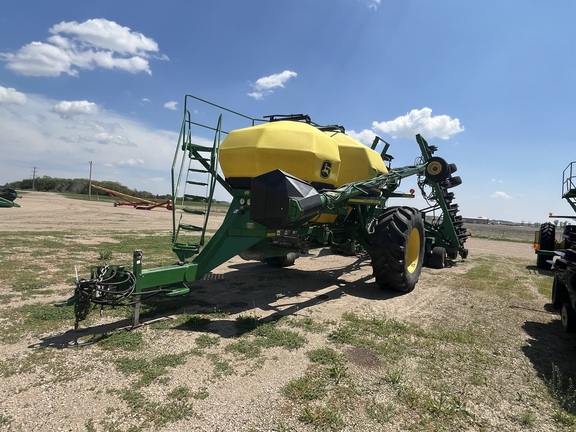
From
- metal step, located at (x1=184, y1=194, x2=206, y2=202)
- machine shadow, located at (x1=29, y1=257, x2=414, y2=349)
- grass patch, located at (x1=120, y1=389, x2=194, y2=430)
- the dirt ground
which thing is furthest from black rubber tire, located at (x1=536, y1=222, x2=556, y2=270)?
grass patch, located at (x1=120, y1=389, x2=194, y2=430)

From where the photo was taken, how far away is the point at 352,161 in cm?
707

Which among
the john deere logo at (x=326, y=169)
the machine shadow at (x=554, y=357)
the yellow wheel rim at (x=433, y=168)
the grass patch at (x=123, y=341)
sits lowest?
the grass patch at (x=123, y=341)

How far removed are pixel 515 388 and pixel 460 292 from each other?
407 cm

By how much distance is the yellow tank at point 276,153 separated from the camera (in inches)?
225

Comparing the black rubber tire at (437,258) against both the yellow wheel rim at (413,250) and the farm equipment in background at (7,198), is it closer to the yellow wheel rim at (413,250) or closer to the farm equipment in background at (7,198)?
the yellow wheel rim at (413,250)

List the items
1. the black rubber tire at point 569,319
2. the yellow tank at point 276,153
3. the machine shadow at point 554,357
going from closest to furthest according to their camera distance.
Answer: the machine shadow at point 554,357 < the black rubber tire at point 569,319 < the yellow tank at point 276,153

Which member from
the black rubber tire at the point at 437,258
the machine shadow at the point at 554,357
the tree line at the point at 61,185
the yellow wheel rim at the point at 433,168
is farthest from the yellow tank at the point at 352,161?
the tree line at the point at 61,185

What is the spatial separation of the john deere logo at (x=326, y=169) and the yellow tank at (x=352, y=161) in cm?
75

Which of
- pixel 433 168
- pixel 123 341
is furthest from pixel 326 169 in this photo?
pixel 433 168

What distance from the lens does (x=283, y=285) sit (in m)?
7.24

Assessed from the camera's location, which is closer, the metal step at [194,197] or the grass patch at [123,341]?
the grass patch at [123,341]

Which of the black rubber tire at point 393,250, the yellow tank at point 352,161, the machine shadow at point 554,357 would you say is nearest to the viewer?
the machine shadow at point 554,357

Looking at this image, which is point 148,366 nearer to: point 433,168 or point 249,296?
point 249,296

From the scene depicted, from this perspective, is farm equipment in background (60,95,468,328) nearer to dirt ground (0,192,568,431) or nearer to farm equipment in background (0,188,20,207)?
dirt ground (0,192,568,431)
